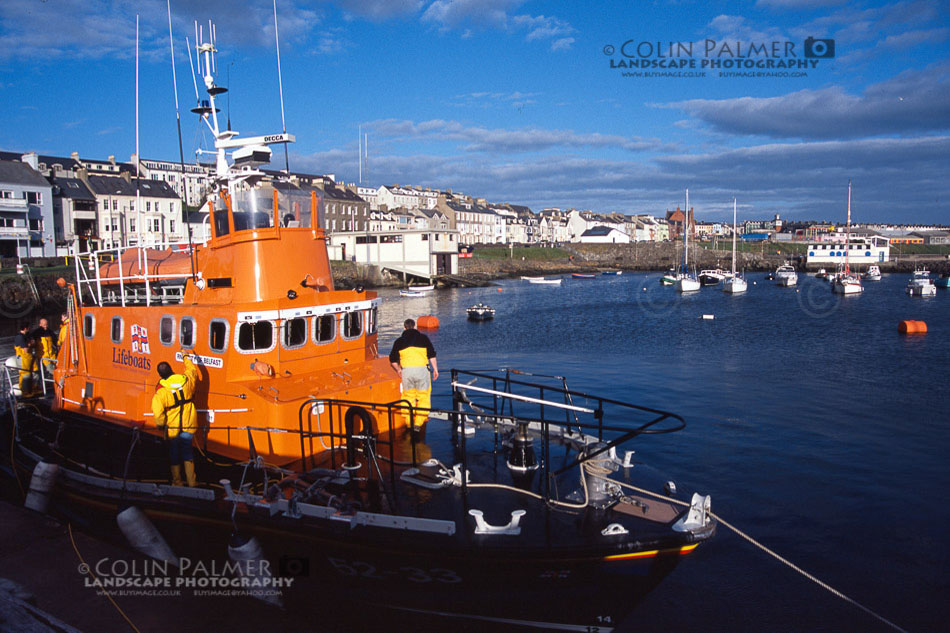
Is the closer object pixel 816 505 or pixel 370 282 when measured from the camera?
pixel 816 505

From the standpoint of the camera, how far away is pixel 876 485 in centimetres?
1190

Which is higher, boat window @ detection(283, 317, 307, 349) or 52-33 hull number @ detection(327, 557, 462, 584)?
boat window @ detection(283, 317, 307, 349)

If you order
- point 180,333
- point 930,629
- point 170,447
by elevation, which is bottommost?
point 930,629

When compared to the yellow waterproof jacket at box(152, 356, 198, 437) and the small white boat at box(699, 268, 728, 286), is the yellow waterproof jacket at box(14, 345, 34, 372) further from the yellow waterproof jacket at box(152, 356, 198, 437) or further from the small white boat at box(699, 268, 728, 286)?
the small white boat at box(699, 268, 728, 286)

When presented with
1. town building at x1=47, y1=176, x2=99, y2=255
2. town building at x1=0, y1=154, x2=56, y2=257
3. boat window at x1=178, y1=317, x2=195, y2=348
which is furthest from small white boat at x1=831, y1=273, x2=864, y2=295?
town building at x1=0, y1=154, x2=56, y2=257

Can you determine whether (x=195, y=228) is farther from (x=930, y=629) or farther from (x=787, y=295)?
(x=787, y=295)

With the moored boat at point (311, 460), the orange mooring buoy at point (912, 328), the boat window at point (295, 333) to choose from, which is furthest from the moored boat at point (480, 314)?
the boat window at point (295, 333)

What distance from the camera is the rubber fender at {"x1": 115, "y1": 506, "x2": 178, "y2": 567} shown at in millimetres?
7523

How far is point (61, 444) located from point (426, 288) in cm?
5334

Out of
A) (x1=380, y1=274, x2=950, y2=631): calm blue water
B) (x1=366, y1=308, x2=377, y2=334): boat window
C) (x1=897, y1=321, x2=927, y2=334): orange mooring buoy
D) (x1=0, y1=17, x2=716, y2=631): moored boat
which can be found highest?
(x1=366, y1=308, x2=377, y2=334): boat window

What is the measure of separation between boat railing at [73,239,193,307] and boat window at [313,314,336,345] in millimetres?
2456

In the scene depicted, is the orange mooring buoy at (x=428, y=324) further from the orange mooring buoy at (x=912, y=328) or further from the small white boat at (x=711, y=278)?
the small white boat at (x=711, y=278)

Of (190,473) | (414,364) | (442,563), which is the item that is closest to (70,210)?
(190,473)

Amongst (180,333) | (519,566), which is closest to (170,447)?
(180,333)
